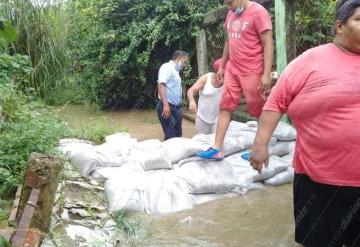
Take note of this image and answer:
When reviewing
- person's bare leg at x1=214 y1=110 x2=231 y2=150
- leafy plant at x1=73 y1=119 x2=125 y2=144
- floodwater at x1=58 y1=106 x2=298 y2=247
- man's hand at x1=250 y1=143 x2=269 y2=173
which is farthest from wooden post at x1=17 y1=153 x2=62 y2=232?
leafy plant at x1=73 y1=119 x2=125 y2=144

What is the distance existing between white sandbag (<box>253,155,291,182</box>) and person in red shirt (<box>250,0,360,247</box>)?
190 centimetres

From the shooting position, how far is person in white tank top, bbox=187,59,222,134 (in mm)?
5199

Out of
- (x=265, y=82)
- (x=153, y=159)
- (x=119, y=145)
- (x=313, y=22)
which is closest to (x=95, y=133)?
(x=119, y=145)

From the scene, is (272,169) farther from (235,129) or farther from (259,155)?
(259,155)

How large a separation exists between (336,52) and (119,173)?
2584 millimetres

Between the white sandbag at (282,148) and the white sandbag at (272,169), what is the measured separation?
8.7 inches

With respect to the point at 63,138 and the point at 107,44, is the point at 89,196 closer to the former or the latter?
the point at 63,138

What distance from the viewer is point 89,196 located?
13.0 ft

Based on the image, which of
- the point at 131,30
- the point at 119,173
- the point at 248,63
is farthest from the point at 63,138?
the point at 131,30

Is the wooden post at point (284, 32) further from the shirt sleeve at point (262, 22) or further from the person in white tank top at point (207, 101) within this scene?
the shirt sleeve at point (262, 22)

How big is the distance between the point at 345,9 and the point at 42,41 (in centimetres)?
762

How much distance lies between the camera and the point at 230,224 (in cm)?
360

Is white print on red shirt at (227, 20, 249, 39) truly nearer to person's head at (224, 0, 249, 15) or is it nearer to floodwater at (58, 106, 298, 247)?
person's head at (224, 0, 249, 15)

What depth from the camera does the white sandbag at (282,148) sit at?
15.7 ft
